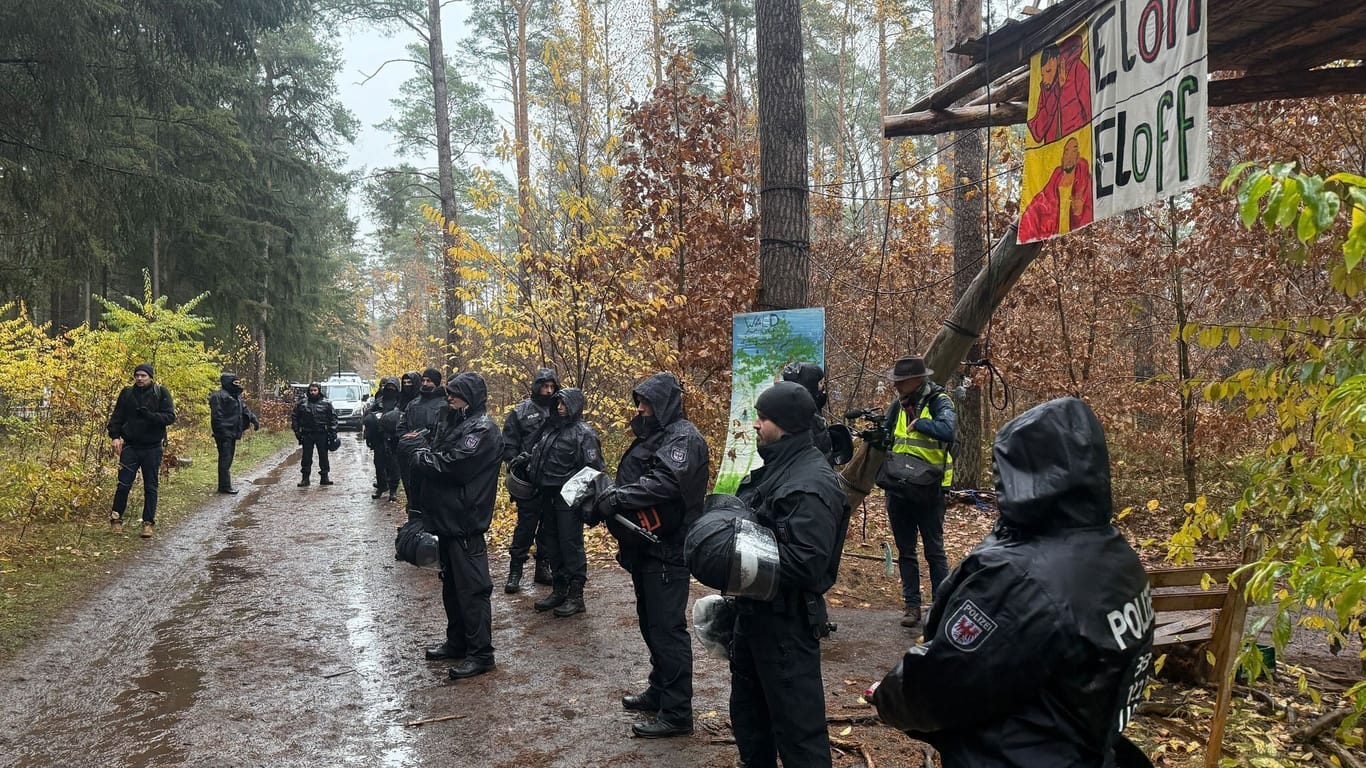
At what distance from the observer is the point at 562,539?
Result: 691 cm

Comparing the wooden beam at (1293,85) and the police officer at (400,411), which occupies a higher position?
the wooden beam at (1293,85)

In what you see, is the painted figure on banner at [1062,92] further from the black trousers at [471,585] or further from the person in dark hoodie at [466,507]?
the black trousers at [471,585]

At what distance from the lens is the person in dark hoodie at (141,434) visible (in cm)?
988

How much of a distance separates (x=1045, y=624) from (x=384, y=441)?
13.4 meters

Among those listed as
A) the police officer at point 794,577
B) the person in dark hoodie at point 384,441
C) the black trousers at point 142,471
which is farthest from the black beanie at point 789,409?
the person in dark hoodie at point 384,441

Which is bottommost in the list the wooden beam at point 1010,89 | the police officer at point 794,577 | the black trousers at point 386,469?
the black trousers at point 386,469

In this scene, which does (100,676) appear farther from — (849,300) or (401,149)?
(401,149)

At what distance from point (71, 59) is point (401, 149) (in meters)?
19.6

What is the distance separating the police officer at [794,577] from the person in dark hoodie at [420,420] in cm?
609

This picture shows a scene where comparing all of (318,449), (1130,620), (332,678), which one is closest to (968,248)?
(332,678)

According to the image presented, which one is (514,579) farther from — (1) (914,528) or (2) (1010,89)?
(2) (1010,89)

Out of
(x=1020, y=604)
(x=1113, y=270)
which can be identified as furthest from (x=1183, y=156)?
(x=1113, y=270)

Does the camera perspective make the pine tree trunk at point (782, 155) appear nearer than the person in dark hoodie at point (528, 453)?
Yes

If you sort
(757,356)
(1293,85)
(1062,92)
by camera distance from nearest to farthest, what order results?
(1062,92)
(1293,85)
(757,356)
